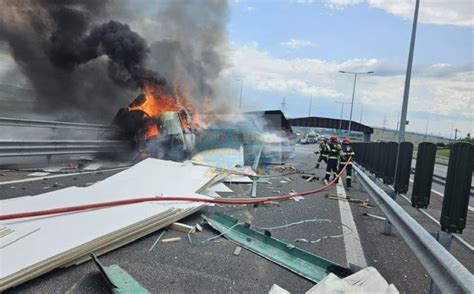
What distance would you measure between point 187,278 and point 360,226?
3384 millimetres

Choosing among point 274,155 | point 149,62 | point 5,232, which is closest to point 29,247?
point 5,232

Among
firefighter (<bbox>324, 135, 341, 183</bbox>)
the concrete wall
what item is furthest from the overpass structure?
firefighter (<bbox>324, 135, 341, 183</bbox>)

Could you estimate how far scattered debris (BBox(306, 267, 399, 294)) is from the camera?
2.62 metres

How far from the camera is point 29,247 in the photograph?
3086 millimetres

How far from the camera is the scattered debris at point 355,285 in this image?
2619mm

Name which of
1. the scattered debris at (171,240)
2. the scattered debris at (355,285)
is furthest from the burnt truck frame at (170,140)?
the scattered debris at (355,285)

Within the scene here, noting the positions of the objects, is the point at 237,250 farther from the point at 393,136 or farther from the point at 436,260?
the point at 393,136

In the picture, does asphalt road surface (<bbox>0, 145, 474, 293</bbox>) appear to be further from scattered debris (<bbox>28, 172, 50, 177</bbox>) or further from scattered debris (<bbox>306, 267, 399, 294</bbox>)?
scattered debris (<bbox>28, 172, 50, 177</bbox>)

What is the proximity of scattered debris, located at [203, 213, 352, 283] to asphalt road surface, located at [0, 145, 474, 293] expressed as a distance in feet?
0.33

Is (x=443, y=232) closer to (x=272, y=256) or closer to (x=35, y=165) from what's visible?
(x=272, y=256)

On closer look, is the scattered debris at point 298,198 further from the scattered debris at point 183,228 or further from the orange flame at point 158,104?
the orange flame at point 158,104

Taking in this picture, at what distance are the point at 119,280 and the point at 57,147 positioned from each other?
7.53m

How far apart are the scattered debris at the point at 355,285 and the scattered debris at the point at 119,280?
133 cm

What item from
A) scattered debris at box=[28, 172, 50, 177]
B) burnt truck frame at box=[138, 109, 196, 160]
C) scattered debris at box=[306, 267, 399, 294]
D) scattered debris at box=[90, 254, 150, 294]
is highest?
burnt truck frame at box=[138, 109, 196, 160]
